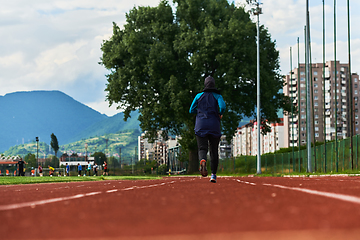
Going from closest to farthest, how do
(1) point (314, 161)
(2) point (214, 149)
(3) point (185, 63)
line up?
1. (2) point (214, 149)
2. (1) point (314, 161)
3. (3) point (185, 63)

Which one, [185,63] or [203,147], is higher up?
[185,63]

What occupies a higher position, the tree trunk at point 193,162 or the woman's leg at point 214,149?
the woman's leg at point 214,149

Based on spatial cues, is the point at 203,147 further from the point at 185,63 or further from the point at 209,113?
the point at 185,63

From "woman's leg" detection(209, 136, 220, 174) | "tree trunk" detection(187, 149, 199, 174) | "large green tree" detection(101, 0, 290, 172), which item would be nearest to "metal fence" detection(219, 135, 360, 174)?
"large green tree" detection(101, 0, 290, 172)

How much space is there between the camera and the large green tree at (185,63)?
32875mm

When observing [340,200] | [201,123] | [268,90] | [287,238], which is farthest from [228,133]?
[287,238]

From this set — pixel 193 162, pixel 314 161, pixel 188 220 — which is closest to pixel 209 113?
pixel 188 220

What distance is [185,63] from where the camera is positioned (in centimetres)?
3450

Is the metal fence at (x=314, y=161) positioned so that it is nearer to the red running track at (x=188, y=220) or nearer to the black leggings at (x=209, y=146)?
the black leggings at (x=209, y=146)

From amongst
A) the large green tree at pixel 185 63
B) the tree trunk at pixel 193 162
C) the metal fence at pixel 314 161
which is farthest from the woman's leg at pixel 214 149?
the tree trunk at pixel 193 162

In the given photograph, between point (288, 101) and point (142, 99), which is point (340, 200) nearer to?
point (142, 99)

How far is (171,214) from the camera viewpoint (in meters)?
3.58

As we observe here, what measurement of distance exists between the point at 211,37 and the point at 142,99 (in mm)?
7102

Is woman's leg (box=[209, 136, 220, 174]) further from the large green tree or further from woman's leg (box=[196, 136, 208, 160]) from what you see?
the large green tree
